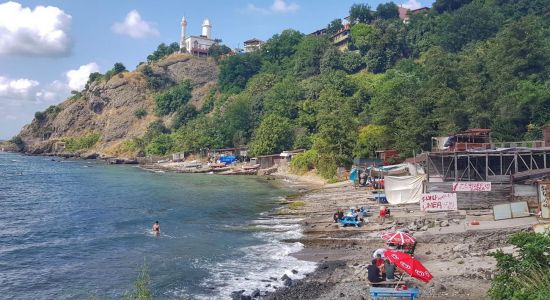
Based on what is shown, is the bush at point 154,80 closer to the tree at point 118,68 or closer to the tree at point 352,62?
the tree at point 118,68

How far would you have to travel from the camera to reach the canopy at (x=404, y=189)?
3649 centimetres

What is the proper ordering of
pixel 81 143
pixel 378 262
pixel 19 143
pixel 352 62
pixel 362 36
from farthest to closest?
pixel 19 143 < pixel 81 143 < pixel 362 36 < pixel 352 62 < pixel 378 262

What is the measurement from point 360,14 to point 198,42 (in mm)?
74928

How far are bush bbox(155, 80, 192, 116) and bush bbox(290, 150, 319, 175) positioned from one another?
84179 millimetres

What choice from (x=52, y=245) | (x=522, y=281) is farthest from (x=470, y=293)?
(x=52, y=245)

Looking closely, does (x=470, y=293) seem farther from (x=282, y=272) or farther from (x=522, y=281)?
(x=282, y=272)

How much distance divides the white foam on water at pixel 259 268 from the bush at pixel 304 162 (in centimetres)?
4278

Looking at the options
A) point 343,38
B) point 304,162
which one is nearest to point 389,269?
point 304,162

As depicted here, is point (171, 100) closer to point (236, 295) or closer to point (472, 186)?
point (472, 186)

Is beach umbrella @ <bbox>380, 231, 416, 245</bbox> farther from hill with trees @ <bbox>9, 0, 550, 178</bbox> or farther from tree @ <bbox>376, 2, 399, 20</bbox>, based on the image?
tree @ <bbox>376, 2, 399, 20</bbox>

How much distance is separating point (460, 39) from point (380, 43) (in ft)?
66.7

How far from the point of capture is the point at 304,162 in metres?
76.0

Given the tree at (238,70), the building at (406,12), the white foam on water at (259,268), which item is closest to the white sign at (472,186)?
the white foam on water at (259,268)

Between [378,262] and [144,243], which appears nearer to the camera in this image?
[378,262]
